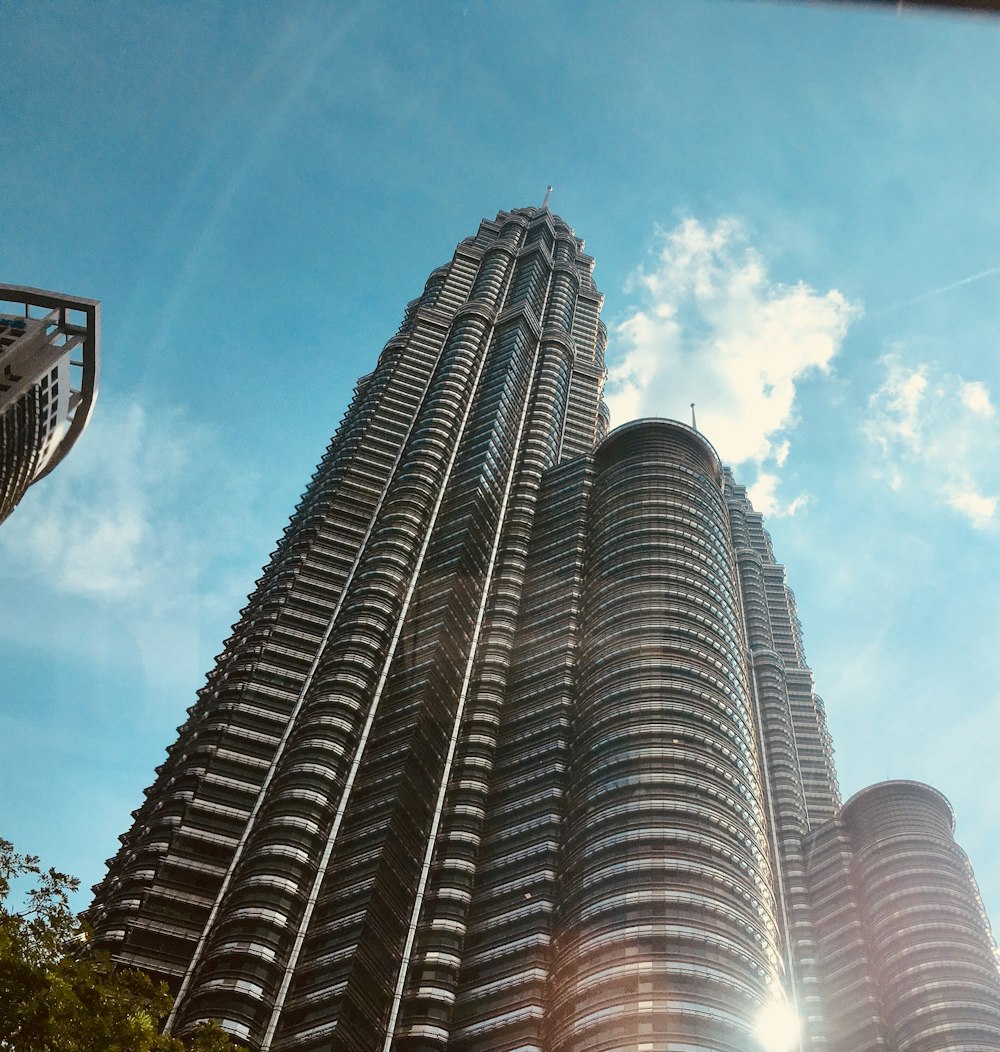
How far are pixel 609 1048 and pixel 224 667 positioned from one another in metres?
57.8

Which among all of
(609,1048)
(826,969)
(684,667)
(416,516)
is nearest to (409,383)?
(416,516)

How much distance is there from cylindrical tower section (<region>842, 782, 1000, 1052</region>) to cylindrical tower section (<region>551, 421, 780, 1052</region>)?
23543 mm

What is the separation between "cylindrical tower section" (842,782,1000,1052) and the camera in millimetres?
93812

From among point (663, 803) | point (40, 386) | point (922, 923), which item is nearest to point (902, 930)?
point (922, 923)

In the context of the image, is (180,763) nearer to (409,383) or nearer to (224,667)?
(224,667)

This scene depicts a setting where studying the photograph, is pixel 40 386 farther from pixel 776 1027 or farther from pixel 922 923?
pixel 922 923

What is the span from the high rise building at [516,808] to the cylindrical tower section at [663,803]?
254 mm

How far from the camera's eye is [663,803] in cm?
8175

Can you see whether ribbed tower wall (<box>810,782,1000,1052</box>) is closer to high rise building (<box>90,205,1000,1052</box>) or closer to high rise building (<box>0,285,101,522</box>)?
high rise building (<box>90,205,1000,1052</box>)

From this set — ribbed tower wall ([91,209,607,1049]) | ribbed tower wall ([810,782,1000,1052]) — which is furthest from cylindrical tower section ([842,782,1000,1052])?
ribbed tower wall ([91,209,607,1049])

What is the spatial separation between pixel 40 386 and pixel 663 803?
5328 centimetres

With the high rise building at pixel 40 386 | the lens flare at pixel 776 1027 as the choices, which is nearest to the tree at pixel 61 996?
the high rise building at pixel 40 386

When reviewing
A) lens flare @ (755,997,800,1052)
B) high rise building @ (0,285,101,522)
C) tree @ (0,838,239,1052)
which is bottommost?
tree @ (0,838,239,1052)

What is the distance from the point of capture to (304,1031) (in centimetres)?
7012
